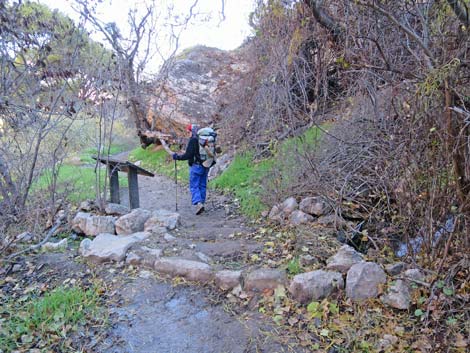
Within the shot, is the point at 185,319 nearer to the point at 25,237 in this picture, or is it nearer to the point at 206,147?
the point at 25,237

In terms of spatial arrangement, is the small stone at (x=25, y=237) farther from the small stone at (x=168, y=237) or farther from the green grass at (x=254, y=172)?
the green grass at (x=254, y=172)

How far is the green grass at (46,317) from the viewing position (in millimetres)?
2973

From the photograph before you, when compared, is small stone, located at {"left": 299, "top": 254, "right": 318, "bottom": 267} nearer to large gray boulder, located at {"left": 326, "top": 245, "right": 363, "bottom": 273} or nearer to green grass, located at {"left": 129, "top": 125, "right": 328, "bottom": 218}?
large gray boulder, located at {"left": 326, "top": 245, "right": 363, "bottom": 273}

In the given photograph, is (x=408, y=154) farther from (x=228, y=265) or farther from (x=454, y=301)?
(x=228, y=265)

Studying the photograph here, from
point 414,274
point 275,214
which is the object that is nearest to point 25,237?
point 275,214

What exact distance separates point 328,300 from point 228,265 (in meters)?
1.28

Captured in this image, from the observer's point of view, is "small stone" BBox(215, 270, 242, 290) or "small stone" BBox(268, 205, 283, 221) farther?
"small stone" BBox(268, 205, 283, 221)

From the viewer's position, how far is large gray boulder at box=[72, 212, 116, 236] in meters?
5.28

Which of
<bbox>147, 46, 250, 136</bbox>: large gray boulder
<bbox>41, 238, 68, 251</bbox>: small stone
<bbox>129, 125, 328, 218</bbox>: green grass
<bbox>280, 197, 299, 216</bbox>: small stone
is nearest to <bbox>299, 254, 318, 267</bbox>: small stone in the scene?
<bbox>280, 197, 299, 216</bbox>: small stone

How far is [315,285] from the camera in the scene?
3229mm

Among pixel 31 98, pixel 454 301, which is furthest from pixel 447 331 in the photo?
pixel 31 98

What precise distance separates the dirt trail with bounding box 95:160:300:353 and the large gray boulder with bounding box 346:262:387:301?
0.79 metres

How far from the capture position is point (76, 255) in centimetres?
450

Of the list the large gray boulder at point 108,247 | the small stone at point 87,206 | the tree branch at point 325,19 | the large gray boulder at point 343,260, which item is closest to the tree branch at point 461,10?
the large gray boulder at point 343,260
